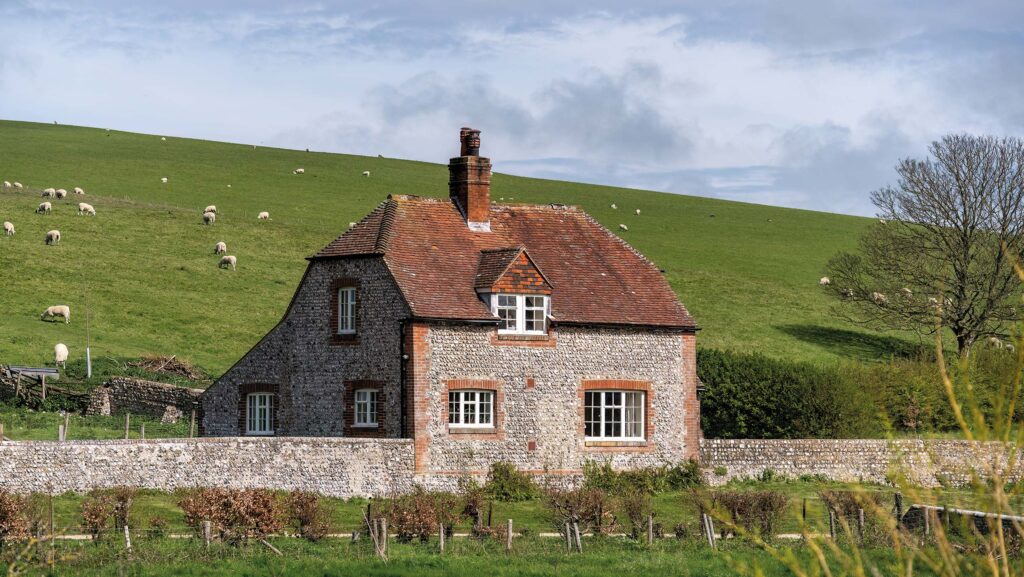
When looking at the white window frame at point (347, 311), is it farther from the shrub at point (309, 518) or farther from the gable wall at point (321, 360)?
the shrub at point (309, 518)

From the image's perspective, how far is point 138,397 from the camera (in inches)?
1949

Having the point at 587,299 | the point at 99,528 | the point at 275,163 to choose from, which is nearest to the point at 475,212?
the point at 587,299

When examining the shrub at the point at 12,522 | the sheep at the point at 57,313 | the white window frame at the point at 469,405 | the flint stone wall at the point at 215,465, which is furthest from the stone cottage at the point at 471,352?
the sheep at the point at 57,313

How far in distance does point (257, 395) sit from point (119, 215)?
46103mm

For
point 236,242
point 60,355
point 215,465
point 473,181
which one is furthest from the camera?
point 236,242

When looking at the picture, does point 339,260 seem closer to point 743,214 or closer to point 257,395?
point 257,395

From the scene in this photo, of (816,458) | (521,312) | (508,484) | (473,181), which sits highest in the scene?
(473,181)

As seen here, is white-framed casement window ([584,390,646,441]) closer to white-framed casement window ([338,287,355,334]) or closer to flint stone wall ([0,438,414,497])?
flint stone wall ([0,438,414,497])

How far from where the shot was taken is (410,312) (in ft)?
123

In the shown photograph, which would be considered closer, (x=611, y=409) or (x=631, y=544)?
A: (x=631, y=544)

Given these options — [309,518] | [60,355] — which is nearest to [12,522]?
[309,518]

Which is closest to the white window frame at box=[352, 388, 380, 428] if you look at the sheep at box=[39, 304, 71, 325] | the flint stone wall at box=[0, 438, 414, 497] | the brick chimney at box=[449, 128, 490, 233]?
the flint stone wall at box=[0, 438, 414, 497]

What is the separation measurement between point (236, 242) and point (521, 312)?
150ft

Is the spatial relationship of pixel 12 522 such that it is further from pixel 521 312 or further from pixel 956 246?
pixel 956 246
